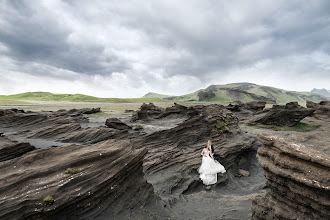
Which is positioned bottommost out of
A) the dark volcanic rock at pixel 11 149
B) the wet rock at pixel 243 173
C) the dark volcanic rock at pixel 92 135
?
the wet rock at pixel 243 173

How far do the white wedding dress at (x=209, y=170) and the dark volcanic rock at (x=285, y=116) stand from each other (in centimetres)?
3128

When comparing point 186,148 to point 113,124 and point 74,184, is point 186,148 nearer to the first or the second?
point 113,124

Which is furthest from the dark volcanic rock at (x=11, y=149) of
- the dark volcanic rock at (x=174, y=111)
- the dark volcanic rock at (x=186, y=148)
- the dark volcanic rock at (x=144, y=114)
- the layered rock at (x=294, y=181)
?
the dark volcanic rock at (x=174, y=111)

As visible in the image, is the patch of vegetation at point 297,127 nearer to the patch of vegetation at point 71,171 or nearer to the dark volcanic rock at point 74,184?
the dark volcanic rock at point 74,184

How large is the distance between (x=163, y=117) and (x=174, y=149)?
129 ft

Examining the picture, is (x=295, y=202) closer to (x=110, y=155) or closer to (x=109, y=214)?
(x=109, y=214)

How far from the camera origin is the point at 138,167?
12.8 m

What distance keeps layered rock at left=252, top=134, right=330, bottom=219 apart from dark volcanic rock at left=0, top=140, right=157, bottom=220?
23.6 feet

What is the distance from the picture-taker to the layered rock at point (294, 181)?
722 centimetres

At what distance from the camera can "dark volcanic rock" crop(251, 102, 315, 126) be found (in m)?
42.1

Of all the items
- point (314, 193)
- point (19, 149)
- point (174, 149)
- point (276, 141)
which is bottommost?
point (174, 149)

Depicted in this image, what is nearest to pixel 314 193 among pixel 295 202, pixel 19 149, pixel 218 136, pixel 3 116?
pixel 295 202

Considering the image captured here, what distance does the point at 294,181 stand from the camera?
8.04 metres

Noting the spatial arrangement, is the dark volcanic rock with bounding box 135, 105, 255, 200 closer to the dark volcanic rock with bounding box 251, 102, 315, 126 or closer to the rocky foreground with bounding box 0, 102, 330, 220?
the rocky foreground with bounding box 0, 102, 330, 220
